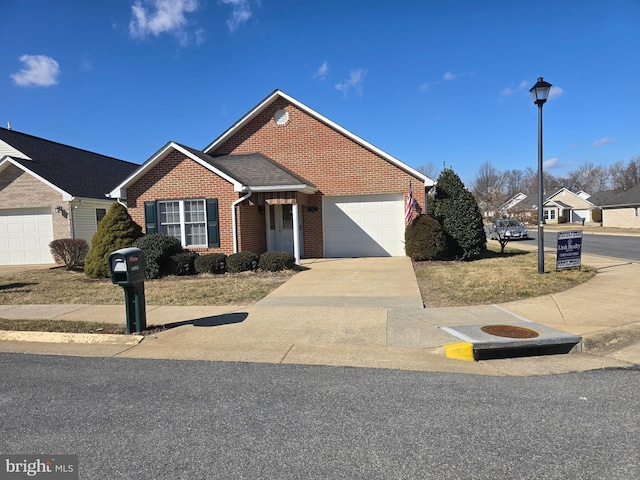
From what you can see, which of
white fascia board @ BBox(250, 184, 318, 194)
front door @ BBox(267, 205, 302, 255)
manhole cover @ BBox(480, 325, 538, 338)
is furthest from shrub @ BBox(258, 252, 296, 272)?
manhole cover @ BBox(480, 325, 538, 338)

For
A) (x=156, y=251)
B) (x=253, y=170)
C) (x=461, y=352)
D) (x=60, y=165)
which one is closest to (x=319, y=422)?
(x=461, y=352)

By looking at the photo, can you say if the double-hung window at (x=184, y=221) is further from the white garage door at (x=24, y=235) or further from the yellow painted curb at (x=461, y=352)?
the yellow painted curb at (x=461, y=352)

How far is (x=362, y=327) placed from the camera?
21.6ft

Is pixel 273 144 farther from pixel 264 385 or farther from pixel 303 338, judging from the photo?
pixel 264 385

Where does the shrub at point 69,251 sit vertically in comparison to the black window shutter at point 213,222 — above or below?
below

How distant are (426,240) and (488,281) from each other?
4270 mm

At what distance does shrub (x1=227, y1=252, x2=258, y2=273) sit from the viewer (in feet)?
40.7

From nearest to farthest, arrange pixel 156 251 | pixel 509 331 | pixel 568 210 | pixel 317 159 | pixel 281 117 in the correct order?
pixel 509 331
pixel 156 251
pixel 317 159
pixel 281 117
pixel 568 210

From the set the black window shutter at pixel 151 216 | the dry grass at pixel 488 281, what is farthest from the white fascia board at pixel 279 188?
the dry grass at pixel 488 281

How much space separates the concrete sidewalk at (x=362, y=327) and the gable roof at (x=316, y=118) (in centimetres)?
668

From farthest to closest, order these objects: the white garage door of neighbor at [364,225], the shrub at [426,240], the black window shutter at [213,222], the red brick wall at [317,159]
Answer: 1. the white garage door of neighbor at [364,225]
2. the red brick wall at [317,159]
3. the shrub at [426,240]
4. the black window shutter at [213,222]

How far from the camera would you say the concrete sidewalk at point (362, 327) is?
5.25 metres

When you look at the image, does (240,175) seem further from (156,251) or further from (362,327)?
(362,327)

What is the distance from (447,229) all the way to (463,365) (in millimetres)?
10026
